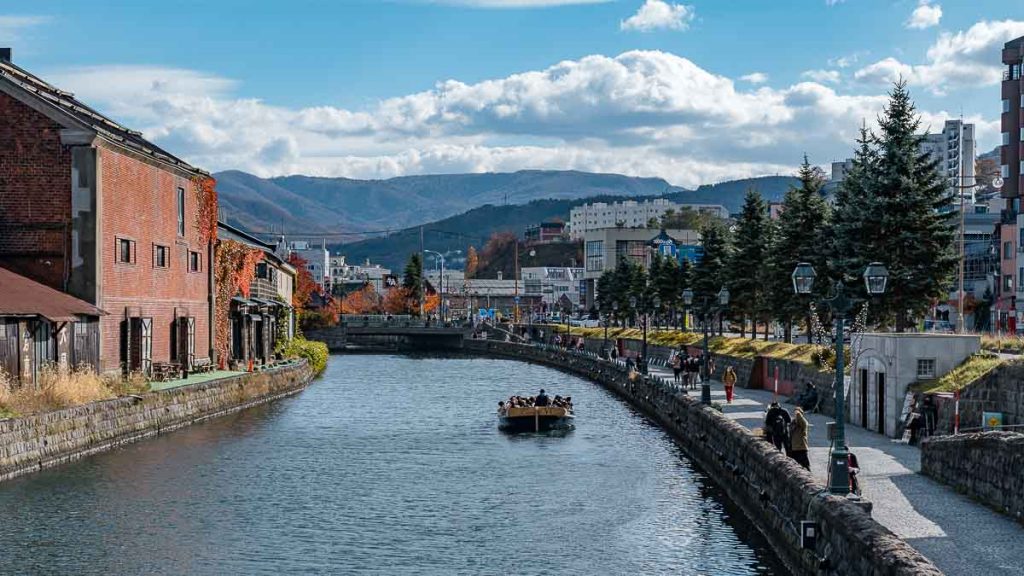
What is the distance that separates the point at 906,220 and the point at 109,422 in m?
34.7

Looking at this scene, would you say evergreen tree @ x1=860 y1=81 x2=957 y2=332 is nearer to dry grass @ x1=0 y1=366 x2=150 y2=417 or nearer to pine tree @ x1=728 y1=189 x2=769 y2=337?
pine tree @ x1=728 y1=189 x2=769 y2=337

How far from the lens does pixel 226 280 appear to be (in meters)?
73.5

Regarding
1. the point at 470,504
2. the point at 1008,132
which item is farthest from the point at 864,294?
the point at 1008,132

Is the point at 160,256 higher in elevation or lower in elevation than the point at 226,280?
higher

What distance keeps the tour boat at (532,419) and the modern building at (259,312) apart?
79.3ft

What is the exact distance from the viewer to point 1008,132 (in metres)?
110

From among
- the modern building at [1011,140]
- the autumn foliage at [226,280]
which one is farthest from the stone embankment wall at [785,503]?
the modern building at [1011,140]

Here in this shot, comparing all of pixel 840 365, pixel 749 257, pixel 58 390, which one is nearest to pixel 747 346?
pixel 749 257

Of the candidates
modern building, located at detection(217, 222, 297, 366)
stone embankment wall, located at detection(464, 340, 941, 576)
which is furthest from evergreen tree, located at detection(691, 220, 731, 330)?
stone embankment wall, located at detection(464, 340, 941, 576)

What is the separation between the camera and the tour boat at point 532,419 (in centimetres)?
5638

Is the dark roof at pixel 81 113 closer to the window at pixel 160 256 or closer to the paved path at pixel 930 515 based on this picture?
the window at pixel 160 256

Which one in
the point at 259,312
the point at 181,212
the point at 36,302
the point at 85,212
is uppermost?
the point at 181,212

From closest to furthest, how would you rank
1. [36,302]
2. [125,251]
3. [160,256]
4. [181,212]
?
[36,302] → [125,251] → [160,256] → [181,212]

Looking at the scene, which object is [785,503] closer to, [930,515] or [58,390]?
[930,515]
